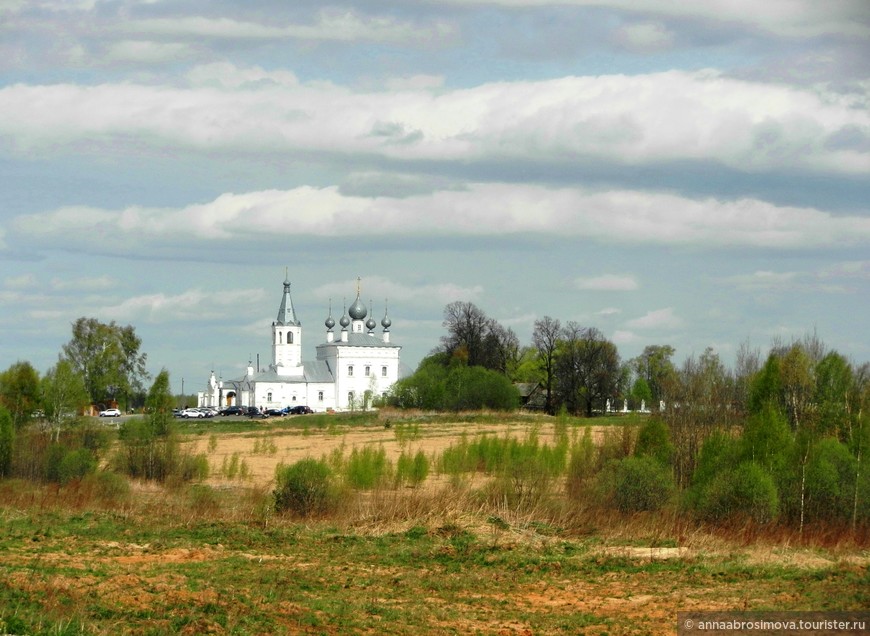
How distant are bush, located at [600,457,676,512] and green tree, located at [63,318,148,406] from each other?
7429 cm

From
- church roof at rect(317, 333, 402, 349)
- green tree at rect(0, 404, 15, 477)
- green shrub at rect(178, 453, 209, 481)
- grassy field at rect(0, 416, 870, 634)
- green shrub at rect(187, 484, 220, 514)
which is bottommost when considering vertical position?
grassy field at rect(0, 416, 870, 634)

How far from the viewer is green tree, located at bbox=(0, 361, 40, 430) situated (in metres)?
39.7

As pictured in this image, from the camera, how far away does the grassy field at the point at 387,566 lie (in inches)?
643

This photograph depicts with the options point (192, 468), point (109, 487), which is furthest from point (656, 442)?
point (192, 468)

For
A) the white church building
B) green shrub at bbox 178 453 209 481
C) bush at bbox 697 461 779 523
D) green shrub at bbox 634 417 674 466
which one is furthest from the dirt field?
the white church building

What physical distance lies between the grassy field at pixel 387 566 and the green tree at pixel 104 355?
66.2 m

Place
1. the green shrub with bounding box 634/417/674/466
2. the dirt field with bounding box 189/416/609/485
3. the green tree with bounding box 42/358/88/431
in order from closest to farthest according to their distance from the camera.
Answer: the green shrub with bounding box 634/417/674/466 < the green tree with bounding box 42/358/88/431 < the dirt field with bounding box 189/416/609/485

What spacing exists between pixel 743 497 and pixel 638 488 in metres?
2.52

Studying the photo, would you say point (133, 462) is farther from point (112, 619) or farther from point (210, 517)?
point (112, 619)

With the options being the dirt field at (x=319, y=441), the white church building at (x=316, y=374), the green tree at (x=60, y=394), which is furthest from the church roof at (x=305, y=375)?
the green tree at (x=60, y=394)

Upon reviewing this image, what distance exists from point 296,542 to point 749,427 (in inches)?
458

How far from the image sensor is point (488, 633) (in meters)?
16.2

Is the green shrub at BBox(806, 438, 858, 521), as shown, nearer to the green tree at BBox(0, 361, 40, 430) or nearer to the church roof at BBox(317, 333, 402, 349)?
the green tree at BBox(0, 361, 40, 430)

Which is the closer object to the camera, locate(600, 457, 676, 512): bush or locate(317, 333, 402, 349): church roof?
locate(600, 457, 676, 512): bush
